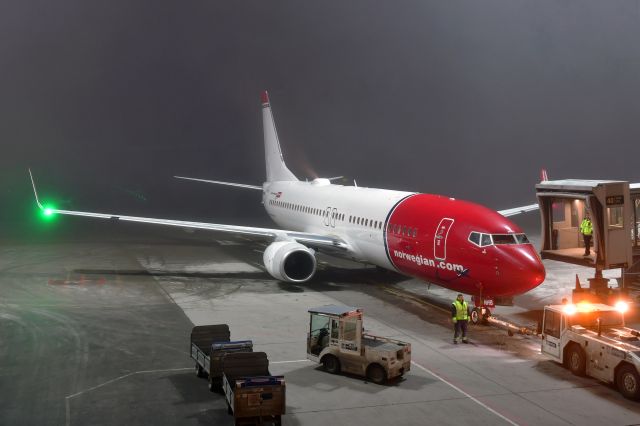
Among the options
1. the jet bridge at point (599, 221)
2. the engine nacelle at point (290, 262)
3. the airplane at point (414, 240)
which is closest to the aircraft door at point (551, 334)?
the airplane at point (414, 240)

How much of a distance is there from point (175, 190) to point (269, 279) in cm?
5275

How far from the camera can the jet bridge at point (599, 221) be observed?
19.3m

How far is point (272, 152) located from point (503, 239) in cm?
2313

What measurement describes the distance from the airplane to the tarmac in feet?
4.25

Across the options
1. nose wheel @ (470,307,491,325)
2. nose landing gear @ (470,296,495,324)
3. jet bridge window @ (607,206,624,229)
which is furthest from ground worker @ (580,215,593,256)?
nose wheel @ (470,307,491,325)

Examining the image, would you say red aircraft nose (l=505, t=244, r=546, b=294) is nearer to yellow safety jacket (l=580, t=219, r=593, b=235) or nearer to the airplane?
the airplane

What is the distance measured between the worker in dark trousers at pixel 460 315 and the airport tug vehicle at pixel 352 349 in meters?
→ 3.03

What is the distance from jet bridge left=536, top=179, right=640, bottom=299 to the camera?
63.3 ft

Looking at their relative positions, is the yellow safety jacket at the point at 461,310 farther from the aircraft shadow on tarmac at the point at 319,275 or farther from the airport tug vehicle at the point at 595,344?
the aircraft shadow on tarmac at the point at 319,275

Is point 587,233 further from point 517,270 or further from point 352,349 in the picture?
point 352,349

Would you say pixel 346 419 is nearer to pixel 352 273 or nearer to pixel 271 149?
pixel 352 273

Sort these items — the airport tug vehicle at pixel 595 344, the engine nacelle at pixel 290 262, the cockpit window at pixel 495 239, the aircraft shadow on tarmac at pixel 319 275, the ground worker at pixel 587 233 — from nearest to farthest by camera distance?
the airport tug vehicle at pixel 595 344 → the cockpit window at pixel 495 239 → the ground worker at pixel 587 233 → the engine nacelle at pixel 290 262 → the aircraft shadow on tarmac at pixel 319 275

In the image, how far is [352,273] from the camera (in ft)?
104

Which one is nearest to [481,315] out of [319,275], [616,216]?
[616,216]
